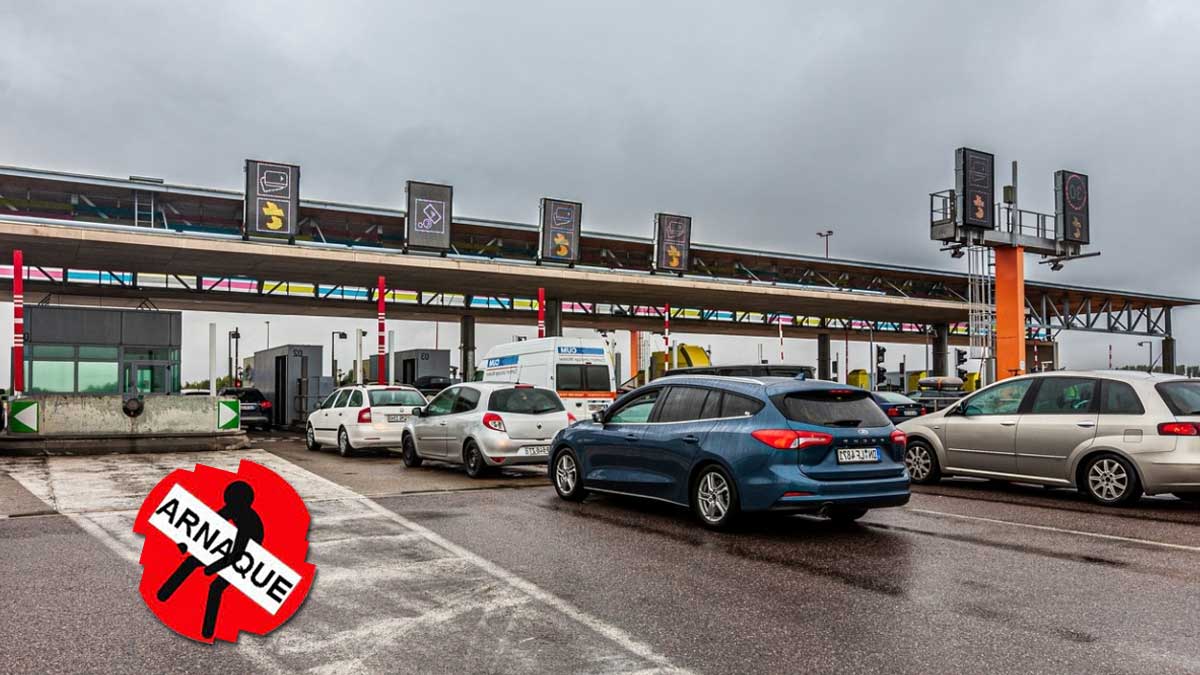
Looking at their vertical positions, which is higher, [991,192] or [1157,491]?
[991,192]

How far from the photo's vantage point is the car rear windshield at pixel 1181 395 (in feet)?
32.3

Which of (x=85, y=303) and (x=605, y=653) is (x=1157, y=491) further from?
(x=85, y=303)

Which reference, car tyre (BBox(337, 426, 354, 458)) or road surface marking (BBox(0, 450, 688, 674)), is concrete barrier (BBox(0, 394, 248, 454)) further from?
road surface marking (BBox(0, 450, 688, 674))

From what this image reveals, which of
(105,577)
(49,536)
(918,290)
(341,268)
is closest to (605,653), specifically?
(105,577)

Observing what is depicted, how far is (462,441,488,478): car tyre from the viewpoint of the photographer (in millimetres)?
13109

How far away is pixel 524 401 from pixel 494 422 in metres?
0.66

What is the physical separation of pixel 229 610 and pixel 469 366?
38961mm

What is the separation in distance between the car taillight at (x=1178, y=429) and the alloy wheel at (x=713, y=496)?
4.93 m

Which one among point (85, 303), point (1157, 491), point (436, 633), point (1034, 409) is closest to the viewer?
point (436, 633)

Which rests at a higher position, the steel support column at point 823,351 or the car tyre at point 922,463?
the steel support column at point 823,351

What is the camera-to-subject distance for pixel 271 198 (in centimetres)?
2844

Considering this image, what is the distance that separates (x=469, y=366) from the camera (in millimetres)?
41688

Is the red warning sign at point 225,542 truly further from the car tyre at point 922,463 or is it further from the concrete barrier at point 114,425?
the concrete barrier at point 114,425

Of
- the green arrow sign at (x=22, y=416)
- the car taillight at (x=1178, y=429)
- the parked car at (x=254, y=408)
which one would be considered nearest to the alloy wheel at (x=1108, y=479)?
the car taillight at (x=1178, y=429)
